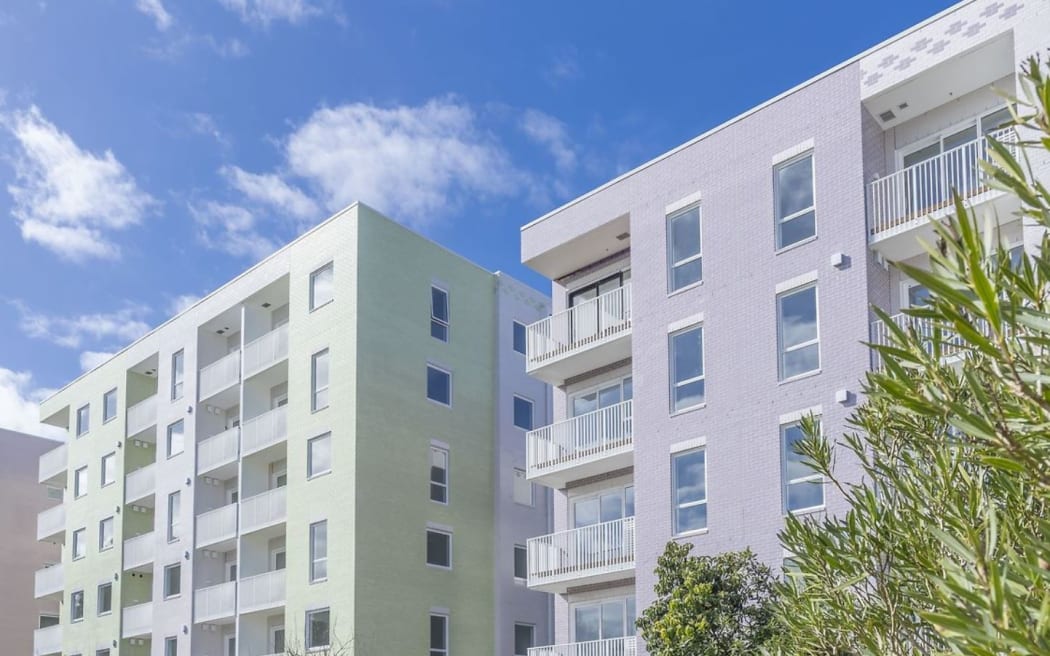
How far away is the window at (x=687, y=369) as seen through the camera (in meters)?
24.6

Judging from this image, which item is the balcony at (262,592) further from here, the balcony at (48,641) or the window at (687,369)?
the balcony at (48,641)

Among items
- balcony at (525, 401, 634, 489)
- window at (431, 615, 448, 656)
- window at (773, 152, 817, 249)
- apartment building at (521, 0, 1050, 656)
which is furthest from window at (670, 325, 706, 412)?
window at (431, 615, 448, 656)

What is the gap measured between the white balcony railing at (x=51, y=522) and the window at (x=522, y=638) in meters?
20.9

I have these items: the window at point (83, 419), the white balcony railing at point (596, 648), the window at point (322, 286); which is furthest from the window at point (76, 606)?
the white balcony railing at point (596, 648)

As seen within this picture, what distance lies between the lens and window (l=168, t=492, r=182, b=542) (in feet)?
126

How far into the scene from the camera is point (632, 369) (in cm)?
2650

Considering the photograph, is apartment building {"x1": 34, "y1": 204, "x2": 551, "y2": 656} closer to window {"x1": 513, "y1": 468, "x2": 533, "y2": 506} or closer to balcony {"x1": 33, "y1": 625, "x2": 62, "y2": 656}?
window {"x1": 513, "y1": 468, "x2": 533, "y2": 506}

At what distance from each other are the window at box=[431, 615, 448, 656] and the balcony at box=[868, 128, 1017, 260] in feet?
53.6

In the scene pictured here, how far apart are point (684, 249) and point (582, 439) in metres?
5.20

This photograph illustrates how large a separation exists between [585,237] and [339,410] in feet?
27.6

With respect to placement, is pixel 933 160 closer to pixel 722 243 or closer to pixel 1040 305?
pixel 722 243

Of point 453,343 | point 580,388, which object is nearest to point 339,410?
point 453,343

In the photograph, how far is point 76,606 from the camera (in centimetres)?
4391

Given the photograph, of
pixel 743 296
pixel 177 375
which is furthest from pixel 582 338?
pixel 177 375
